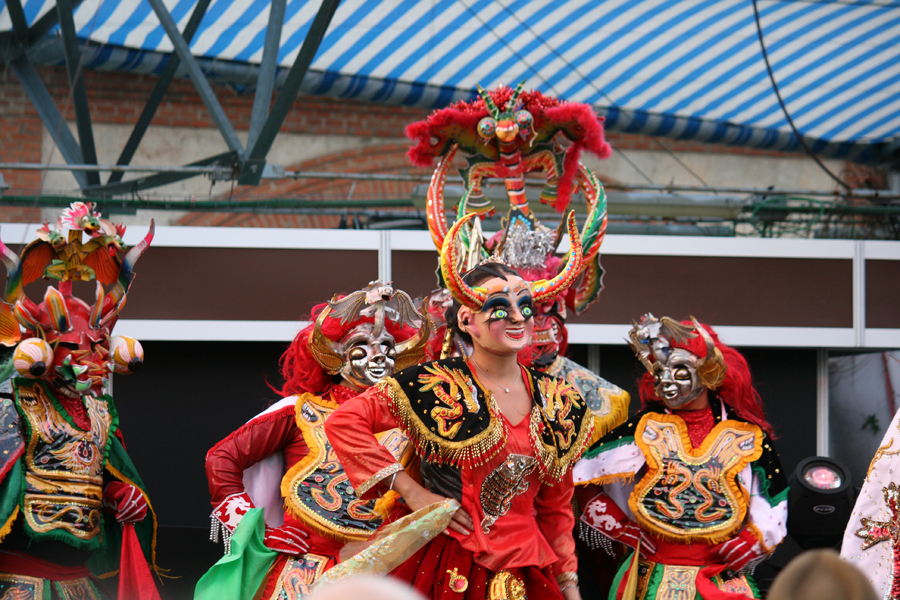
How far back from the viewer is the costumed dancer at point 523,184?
12.9 ft

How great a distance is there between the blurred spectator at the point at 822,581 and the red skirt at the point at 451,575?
1289mm

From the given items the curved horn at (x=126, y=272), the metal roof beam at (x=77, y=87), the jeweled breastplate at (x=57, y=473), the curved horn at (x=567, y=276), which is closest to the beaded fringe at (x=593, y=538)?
the curved horn at (x=567, y=276)

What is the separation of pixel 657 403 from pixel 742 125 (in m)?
4.76

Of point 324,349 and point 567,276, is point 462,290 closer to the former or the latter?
point 567,276

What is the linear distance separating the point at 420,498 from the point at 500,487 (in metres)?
0.23

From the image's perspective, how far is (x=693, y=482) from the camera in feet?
12.1

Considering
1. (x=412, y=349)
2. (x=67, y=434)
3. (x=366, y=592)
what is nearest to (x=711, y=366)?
(x=412, y=349)

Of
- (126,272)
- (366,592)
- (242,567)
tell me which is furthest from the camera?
(126,272)

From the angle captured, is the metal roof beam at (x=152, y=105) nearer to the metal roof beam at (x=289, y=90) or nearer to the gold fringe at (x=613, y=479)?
the metal roof beam at (x=289, y=90)

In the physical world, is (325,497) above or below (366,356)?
below

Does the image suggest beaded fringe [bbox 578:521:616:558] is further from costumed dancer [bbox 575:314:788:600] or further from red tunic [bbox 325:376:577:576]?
red tunic [bbox 325:376:577:576]

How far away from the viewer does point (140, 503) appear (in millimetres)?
3516

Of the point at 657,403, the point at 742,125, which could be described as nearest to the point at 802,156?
the point at 742,125

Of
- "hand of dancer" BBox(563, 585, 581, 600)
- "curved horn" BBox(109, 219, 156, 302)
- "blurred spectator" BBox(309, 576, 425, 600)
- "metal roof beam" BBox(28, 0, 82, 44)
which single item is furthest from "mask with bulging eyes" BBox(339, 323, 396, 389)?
"metal roof beam" BBox(28, 0, 82, 44)
